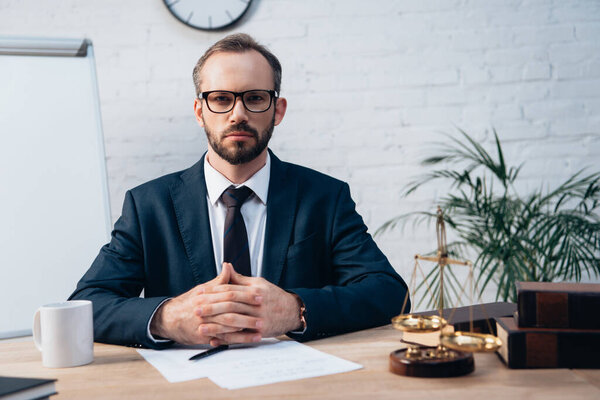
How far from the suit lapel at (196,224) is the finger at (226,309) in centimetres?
43

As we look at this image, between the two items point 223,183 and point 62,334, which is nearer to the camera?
point 62,334

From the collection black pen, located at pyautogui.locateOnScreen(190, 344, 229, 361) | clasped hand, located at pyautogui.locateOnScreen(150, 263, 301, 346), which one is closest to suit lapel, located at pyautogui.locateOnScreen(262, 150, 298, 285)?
clasped hand, located at pyautogui.locateOnScreen(150, 263, 301, 346)

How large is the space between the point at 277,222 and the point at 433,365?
0.79 metres

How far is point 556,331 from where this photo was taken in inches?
34.8

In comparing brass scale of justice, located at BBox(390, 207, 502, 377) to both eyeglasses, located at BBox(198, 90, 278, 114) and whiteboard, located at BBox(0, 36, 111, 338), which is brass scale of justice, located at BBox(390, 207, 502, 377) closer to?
eyeglasses, located at BBox(198, 90, 278, 114)

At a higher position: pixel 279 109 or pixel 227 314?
pixel 279 109

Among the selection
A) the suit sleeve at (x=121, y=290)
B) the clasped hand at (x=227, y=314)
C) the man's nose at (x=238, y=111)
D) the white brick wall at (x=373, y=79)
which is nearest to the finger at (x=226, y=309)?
the clasped hand at (x=227, y=314)

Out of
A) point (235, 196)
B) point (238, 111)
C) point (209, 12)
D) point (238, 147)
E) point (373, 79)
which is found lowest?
point (235, 196)

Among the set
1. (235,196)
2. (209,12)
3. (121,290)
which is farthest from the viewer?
(209,12)

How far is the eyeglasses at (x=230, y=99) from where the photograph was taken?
1.56 metres

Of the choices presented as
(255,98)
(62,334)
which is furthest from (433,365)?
(255,98)

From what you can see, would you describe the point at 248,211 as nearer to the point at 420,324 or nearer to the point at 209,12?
the point at 420,324

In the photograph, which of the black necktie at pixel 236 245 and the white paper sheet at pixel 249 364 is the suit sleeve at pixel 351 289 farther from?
the black necktie at pixel 236 245

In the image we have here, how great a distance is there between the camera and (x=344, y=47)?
245cm
